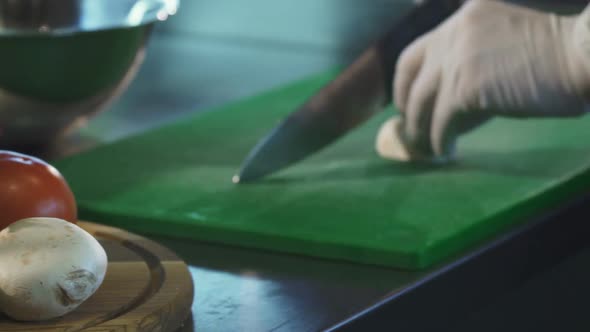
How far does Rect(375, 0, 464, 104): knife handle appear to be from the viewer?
1188mm

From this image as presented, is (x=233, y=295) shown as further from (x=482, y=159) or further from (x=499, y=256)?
(x=482, y=159)

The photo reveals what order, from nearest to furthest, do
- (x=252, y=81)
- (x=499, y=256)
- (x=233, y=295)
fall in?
(x=233, y=295) → (x=499, y=256) → (x=252, y=81)

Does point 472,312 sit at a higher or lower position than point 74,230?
lower

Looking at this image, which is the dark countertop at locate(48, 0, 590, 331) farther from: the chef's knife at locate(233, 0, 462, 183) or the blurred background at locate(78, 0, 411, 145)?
the chef's knife at locate(233, 0, 462, 183)

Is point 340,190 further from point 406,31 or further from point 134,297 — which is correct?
point 134,297

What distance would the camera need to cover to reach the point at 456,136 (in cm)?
115

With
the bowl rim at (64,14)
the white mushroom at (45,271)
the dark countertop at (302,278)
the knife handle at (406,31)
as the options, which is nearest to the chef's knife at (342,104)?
the knife handle at (406,31)

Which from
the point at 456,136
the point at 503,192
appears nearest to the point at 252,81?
the point at 456,136

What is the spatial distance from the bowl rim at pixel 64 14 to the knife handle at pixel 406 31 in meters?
0.32

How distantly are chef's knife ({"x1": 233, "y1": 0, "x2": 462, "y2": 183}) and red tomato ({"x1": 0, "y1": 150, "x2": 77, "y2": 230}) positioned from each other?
1.08 ft

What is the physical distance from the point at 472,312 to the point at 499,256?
0.20ft

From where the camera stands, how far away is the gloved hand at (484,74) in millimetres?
1048

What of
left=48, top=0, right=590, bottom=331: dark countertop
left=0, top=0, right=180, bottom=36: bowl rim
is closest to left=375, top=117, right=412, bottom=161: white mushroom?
left=48, top=0, right=590, bottom=331: dark countertop

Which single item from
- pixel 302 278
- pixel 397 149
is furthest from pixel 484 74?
pixel 302 278
